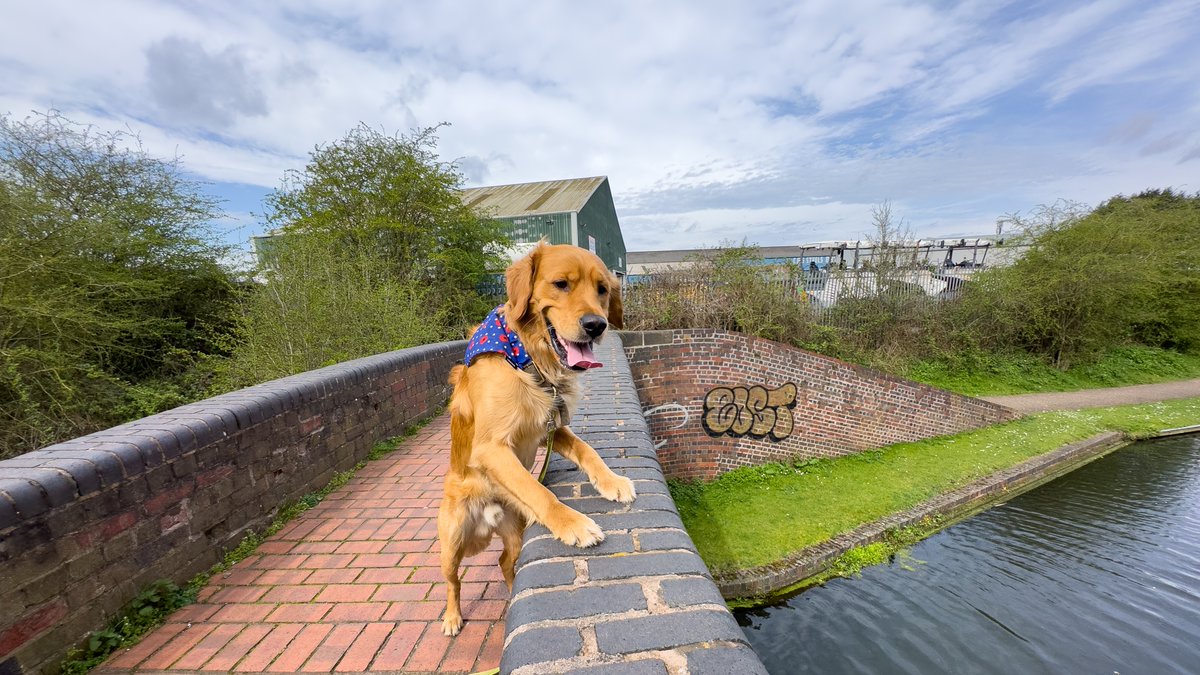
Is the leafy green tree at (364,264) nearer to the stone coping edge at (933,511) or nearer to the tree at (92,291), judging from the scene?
the tree at (92,291)

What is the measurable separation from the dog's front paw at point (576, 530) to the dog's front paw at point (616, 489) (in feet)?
0.82

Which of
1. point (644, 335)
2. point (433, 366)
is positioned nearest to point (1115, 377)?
point (644, 335)

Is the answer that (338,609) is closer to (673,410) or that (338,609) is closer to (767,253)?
(673,410)

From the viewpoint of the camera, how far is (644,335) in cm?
807

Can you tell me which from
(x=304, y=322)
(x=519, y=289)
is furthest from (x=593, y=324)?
(x=304, y=322)

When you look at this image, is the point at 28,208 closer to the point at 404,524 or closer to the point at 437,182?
the point at 404,524

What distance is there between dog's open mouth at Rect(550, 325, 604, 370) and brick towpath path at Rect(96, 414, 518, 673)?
53.4 inches

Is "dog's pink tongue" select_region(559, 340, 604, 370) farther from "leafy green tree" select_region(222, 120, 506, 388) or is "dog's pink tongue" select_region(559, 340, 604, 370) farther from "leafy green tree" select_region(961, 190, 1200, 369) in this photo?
"leafy green tree" select_region(961, 190, 1200, 369)

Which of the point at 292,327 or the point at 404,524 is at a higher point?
the point at 292,327

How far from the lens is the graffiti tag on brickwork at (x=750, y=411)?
856 centimetres

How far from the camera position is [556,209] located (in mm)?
21859

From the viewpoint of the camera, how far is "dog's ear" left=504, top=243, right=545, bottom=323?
77.9 inches

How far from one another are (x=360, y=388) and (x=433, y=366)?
186cm

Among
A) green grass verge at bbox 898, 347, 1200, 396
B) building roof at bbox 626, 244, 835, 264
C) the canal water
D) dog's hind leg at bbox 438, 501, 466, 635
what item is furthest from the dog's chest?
building roof at bbox 626, 244, 835, 264
